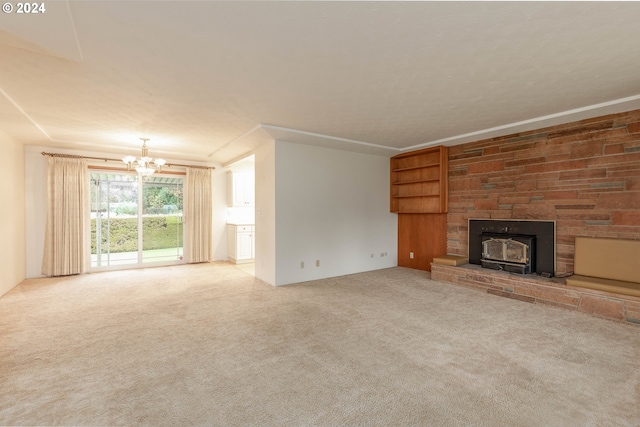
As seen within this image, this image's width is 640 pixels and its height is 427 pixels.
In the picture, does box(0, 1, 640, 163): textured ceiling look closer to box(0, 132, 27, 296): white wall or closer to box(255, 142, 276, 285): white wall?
box(0, 132, 27, 296): white wall

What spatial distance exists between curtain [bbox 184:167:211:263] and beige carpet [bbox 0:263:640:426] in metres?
2.75

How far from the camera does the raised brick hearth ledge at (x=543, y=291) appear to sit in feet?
11.0

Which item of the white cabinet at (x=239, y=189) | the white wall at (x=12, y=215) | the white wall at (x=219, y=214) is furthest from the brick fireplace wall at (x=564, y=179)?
the white wall at (x=12, y=215)

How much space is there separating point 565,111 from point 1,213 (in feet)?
26.4

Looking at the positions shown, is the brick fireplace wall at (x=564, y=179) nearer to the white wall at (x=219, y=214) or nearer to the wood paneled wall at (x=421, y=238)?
the wood paneled wall at (x=421, y=238)

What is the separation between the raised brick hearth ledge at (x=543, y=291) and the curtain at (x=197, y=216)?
17.0 ft

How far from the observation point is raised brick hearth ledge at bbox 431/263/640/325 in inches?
132

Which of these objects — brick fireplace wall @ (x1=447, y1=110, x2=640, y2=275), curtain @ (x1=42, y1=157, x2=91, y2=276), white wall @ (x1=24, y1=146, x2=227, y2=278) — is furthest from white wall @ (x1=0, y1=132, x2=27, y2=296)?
brick fireplace wall @ (x1=447, y1=110, x2=640, y2=275)

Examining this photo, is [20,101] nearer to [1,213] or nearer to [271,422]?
[1,213]

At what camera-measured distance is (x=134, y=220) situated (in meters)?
6.51

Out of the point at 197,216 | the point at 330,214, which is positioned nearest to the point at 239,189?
the point at 197,216

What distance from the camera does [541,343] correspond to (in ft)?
9.27

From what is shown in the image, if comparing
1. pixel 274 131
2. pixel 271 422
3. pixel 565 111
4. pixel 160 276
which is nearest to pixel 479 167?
pixel 565 111

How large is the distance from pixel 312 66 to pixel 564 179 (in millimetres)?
4102
